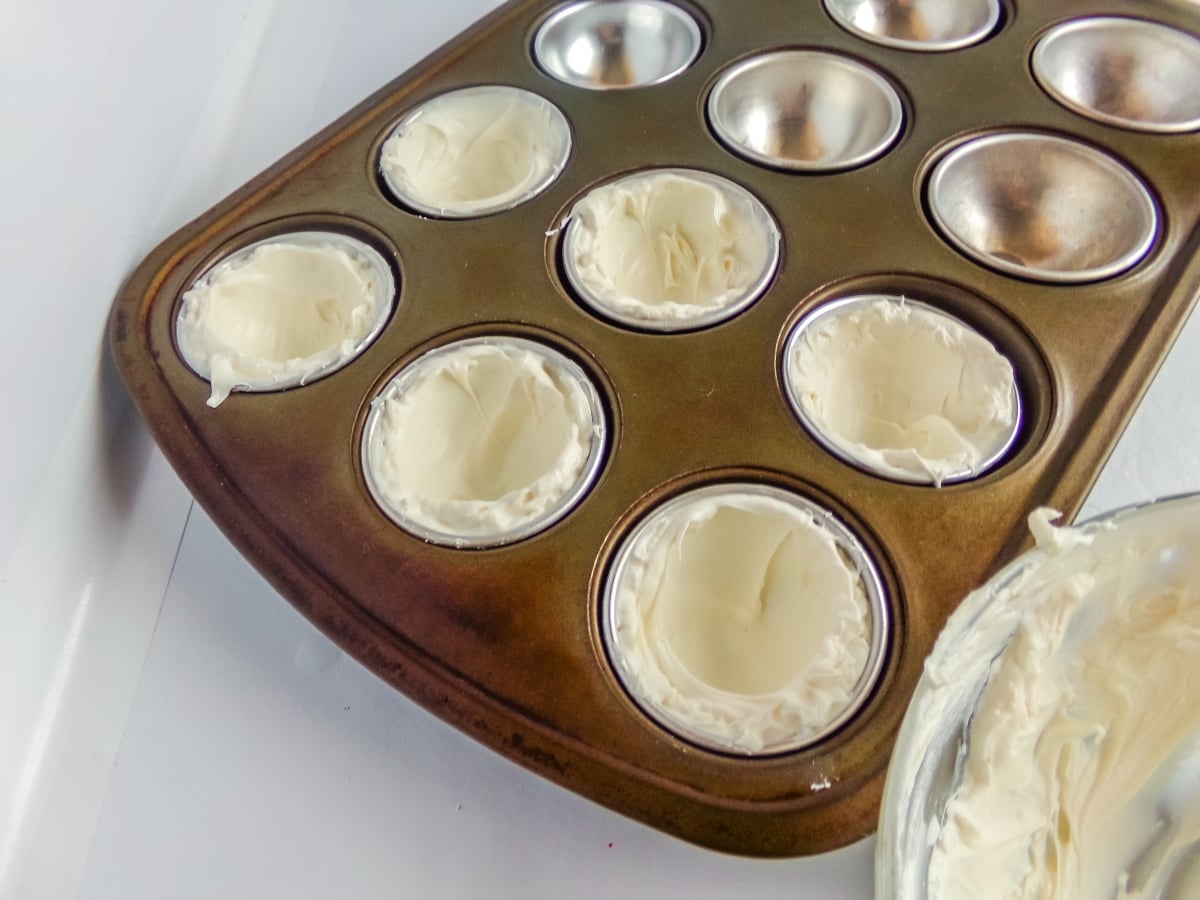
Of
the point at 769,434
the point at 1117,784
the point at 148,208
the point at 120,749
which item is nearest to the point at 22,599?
the point at 120,749

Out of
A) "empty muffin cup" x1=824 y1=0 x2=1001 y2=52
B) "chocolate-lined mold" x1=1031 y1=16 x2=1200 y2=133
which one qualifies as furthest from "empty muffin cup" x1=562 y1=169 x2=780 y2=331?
"chocolate-lined mold" x1=1031 y1=16 x2=1200 y2=133

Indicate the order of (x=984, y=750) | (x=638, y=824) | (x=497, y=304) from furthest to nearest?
(x=497, y=304)
(x=638, y=824)
(x=984, y=750)

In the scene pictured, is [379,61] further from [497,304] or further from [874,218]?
[874,218]

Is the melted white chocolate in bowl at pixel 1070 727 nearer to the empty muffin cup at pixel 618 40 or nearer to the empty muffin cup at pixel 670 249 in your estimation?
the empty muffin cup at pixel 670 249

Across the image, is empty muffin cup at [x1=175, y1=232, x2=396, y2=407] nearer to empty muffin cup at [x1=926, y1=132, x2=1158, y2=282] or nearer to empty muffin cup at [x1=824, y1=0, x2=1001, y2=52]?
empty muffin cup at [x1=926, y1=132, x2=1158, y2=282]

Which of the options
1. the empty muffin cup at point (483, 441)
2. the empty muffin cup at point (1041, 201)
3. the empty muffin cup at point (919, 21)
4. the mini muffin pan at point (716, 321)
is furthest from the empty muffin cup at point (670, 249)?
the empty muffin cup at point (919, 21)
